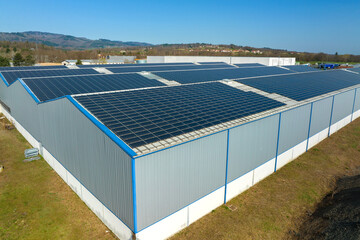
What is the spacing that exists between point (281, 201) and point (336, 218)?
3375 millimetres

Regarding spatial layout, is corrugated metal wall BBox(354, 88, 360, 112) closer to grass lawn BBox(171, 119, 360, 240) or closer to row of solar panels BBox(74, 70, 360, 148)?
grass lawn BBox(171, 119, 360, 240)

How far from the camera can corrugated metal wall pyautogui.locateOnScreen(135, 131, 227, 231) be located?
1023 cm

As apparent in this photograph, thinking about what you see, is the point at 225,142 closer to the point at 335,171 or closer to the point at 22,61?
the point at 335,171

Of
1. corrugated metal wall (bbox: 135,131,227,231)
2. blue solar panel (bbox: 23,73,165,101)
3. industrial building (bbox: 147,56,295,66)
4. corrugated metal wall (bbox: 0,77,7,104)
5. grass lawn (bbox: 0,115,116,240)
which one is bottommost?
grass lawn (bbox: 0,115,116,240)

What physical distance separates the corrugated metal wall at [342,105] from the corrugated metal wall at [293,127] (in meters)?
8.07

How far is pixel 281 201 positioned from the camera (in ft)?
49.8

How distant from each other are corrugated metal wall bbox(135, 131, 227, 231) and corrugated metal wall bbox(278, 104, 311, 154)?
7463mm

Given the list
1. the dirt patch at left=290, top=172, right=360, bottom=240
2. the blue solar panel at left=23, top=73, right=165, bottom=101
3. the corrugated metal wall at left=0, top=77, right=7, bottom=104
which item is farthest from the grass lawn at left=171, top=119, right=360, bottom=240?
the corrugated metal wall at left=0, top=77, right=7, bottom=104

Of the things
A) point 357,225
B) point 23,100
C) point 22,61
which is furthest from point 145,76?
point 22,61

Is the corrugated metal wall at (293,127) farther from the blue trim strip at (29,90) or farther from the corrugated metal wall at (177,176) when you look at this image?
the blue trim strip at (29,90)

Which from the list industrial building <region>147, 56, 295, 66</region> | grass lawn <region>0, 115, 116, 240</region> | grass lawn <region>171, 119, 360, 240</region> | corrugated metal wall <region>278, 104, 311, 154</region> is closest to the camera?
grass lawn <region>0, 115, 116, 240</region>

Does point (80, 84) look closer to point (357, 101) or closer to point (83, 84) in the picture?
point (83, 84)

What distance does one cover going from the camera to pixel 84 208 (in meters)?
14.2

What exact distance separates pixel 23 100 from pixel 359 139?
117ft
